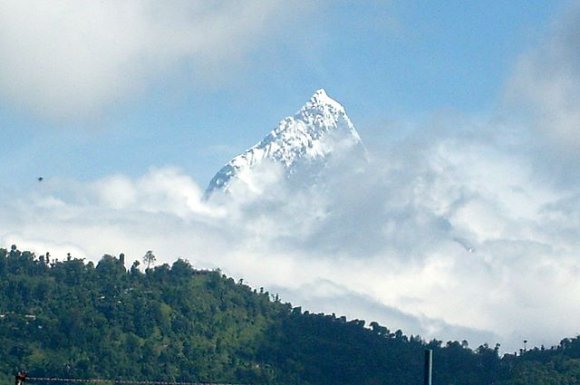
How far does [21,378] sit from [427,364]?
23.9 m

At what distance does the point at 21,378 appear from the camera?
239 feet

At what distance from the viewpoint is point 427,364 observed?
3140 inches

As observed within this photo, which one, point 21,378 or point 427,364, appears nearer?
point 21,378

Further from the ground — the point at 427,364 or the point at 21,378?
the point at 427,364
